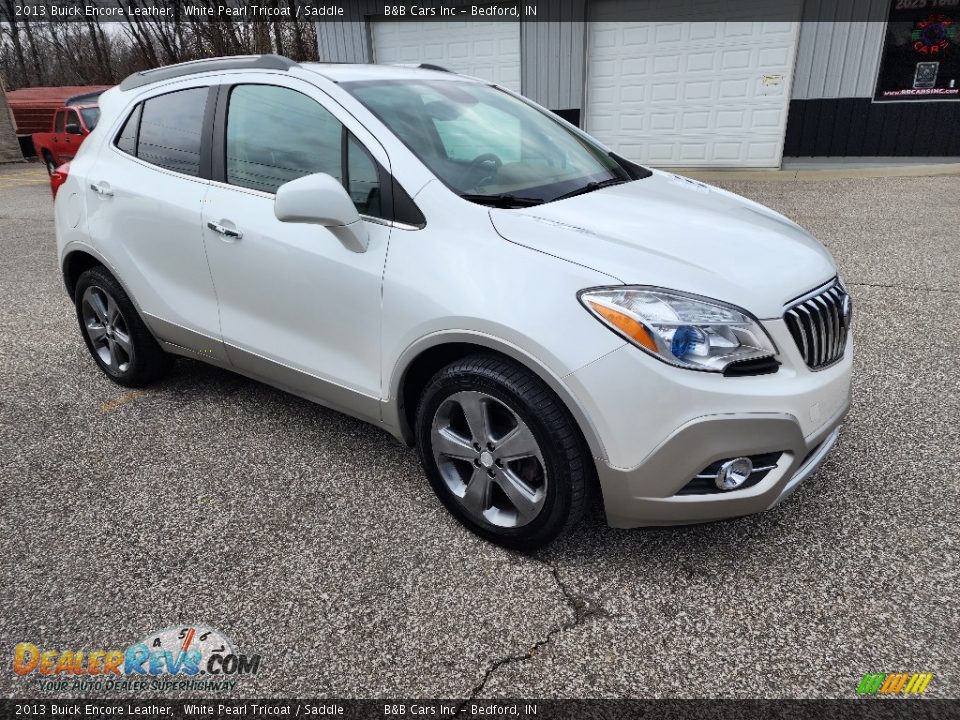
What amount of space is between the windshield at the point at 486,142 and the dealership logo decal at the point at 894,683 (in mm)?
1859

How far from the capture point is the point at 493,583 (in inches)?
94.9

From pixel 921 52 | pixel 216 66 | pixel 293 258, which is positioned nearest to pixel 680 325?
pixel 293 258

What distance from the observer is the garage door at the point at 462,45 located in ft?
39.7

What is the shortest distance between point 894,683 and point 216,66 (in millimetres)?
3596

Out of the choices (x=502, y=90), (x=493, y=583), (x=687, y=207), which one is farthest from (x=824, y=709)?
(x=502, y=90)

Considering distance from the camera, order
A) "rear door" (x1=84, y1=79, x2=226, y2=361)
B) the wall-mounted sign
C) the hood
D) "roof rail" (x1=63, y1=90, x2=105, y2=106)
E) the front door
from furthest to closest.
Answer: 1. "roof rail" (x1=63, y1=90, x2=105, y2=106)
2. the wall-mounted sign
3. "rear door" (x1=84, y1=79, x2=226, y2=361)
4. the front door
5. the hood

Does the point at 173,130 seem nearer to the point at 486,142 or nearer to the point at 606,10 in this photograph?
the point at 486,142

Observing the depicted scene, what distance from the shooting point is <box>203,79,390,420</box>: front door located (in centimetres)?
263

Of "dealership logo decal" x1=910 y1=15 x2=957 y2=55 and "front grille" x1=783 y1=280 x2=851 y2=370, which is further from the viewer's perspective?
"dealership logo decal" x1=910 y1=15 x2=957 y2=55

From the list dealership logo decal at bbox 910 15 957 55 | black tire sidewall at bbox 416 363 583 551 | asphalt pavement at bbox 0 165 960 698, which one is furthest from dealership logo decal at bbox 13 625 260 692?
dealership logo decal at bbox 910 15 957 55

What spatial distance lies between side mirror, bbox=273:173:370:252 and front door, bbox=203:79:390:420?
154 millimetres

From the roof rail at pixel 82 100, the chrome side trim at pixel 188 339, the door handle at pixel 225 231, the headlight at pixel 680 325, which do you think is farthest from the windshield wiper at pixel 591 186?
the roof rail at pixel 82 100

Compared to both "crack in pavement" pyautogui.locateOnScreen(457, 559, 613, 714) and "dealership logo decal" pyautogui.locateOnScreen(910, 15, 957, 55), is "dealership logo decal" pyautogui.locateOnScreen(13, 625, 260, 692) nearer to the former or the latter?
"crack in pavement" pyautogui.locateOnScreen(457, 559, 613, 714)

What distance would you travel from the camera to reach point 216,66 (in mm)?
3270
